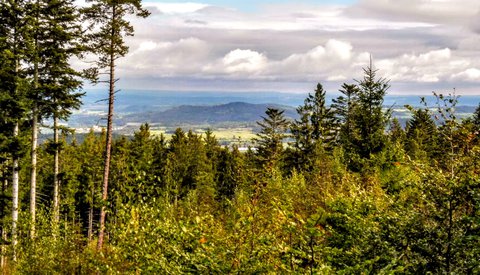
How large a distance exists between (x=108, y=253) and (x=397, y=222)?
6.32m

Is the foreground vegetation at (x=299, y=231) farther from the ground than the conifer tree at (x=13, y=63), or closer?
closer

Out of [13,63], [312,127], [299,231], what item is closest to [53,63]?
[13,63]

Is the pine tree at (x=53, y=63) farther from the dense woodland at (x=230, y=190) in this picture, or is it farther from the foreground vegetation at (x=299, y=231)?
the foreground vegetation at (x=299, y=231)

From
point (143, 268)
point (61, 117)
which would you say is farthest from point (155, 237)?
point (61, 117)

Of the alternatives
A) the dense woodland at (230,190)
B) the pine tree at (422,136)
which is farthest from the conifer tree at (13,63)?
the pine tree at (422,136)

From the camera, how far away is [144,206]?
28.5 ft

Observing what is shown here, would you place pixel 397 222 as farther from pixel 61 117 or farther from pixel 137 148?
pixel 137 148

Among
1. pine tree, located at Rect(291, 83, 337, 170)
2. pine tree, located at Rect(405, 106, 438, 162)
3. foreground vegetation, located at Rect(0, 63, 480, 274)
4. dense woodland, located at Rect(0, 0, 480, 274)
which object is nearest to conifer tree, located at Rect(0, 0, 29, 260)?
dense woodland, located at Rect(0, 0, 480, 274)

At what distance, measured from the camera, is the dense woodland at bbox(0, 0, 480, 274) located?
637cm

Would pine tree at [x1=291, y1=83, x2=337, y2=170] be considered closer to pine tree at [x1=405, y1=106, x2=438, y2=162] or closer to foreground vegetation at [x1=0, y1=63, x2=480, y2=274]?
pine tree at [x1=405, y1=106, x2=438, y2=162]

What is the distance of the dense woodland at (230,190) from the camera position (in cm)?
637

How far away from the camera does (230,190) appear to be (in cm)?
6462

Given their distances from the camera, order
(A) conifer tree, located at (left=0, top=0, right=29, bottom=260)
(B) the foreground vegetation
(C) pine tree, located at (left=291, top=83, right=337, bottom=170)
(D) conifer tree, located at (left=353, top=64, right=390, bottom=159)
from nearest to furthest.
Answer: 1. (B) the foreground vegetation
2. (A) conifer tree, located at (left=0, top=0, right=29, bottom=260)
3. (D) conifer tree, located at (left=353, top=64, right=390, bottom=159)
4. (C) pine tree, located at (left=291, top=83, right=337, bottom=170)

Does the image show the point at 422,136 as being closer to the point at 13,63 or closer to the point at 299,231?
the point at 13,63
